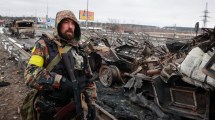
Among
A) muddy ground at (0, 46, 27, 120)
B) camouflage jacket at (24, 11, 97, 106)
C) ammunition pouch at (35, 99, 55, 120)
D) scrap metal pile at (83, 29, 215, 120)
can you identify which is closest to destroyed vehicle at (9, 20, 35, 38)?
muddy ground at (0, 46, 27, 120)

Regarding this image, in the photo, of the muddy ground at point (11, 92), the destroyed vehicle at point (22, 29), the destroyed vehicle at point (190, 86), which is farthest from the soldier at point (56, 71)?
the destroyed vehicle at point (22, 29)

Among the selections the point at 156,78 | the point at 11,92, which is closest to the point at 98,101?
the point at 156,78

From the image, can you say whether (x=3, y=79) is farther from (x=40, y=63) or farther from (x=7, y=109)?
(x=40, y=63)

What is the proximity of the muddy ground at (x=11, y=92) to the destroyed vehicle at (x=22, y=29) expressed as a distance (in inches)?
863

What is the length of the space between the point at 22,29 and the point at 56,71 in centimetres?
3223

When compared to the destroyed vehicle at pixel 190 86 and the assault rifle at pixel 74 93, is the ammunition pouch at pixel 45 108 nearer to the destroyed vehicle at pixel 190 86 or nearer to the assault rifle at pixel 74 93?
the assault rifle at pixel 74 93

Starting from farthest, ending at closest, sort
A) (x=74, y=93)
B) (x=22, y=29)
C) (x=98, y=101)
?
(x=22, y=29) < (x=98, y=101) < (x=74, y=93)

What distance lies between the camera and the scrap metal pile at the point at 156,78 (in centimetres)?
485

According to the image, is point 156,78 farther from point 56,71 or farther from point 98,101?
point 56,71

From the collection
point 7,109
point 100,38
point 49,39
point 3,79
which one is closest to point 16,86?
point 3,79

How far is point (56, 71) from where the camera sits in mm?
2924

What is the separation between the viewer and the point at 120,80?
959cm

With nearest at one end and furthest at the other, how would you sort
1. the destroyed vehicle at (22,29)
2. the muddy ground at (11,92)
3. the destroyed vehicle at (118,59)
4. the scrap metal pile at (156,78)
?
the scrap metal pile at (156,78), the muddy ground at (11,92), the destroyed vehicle at (118,59), the destroyed vehicle at (22,29)

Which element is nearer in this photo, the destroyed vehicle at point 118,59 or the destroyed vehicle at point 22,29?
the destroyed vehicle at point 118,59
